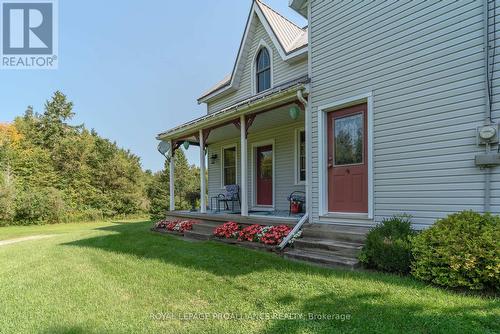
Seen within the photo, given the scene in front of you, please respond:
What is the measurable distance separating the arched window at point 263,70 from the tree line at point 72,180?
12.9m

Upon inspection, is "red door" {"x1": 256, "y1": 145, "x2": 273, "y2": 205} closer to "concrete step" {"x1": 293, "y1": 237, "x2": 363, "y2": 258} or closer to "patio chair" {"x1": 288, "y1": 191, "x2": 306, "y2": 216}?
"patio chair" {"x1": 288, "y1": 191, "x2": 306, "y2": 216}

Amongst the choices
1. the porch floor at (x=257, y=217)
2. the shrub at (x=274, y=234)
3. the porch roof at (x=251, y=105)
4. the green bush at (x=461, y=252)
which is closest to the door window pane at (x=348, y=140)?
the porch roof at (x=251, y=105)

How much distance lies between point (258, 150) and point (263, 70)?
2.60m

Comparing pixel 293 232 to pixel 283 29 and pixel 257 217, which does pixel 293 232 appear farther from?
pixel 283 29

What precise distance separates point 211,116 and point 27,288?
5.39 metres

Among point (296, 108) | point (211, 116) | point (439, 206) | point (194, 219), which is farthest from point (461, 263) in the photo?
point (194, 219)

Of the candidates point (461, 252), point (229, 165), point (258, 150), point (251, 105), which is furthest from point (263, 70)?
point (461, 252)

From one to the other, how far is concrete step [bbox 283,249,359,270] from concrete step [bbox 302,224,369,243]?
0.37 metres

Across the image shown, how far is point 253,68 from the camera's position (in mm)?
9617

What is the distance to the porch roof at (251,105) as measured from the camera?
6034mm

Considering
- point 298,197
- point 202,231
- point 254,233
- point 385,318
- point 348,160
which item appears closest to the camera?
point 385,318

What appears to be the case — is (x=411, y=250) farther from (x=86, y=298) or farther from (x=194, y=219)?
(x=194, y=219)

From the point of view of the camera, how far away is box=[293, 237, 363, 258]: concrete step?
454 centimetres

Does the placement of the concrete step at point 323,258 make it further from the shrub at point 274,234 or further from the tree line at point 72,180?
the tree line at point 72,180
